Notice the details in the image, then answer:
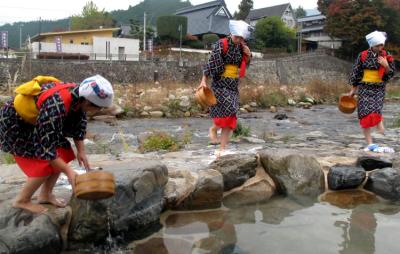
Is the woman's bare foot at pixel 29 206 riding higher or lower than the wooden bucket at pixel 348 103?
lower

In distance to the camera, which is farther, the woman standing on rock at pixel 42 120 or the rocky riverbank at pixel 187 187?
the rocky riverbank at pixel 187 187

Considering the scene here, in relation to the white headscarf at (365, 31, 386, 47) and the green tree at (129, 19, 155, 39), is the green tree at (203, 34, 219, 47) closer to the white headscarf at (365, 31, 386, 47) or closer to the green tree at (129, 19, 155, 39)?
the green tree at (129, 19, 155, 39)

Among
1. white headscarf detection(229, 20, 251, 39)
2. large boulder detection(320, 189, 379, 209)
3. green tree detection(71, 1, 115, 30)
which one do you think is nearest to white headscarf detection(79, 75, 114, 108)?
large boulder detection(320, 189, 379, 209)

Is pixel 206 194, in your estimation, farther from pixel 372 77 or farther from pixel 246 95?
pixel 246 95

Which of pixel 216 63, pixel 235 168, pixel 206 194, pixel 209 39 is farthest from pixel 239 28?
pixel 209 39

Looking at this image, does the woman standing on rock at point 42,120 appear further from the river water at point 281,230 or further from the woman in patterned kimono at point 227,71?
the woman in patterned kimono at point 227,71

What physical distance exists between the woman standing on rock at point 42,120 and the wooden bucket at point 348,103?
13.6ft

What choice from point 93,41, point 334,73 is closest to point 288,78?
point 334,73

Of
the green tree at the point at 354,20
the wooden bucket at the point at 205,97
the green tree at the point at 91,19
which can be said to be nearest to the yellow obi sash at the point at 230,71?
the wooden bucket at the point at 205,97

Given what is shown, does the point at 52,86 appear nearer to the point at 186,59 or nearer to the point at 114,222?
the point at 114,222

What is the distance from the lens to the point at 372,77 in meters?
5.98

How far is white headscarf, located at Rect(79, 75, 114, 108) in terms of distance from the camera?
9.64 ft

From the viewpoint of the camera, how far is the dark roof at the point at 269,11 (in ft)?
192

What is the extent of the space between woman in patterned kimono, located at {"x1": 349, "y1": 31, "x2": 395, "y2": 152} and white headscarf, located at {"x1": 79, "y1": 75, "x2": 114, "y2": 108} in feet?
13.2
